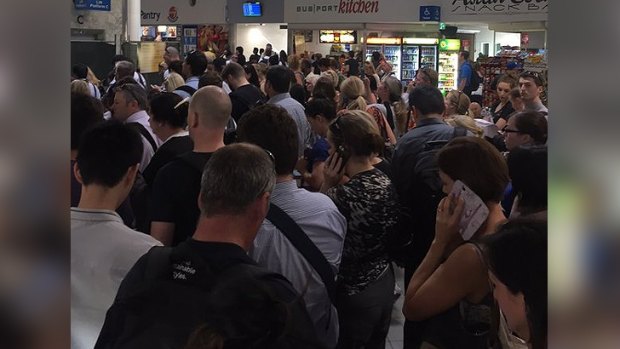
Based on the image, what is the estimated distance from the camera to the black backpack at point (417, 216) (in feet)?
10.7

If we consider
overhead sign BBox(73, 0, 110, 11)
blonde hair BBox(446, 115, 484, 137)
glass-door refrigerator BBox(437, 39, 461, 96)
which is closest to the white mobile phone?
blonde hair BBox(446, 115, 484, 137)

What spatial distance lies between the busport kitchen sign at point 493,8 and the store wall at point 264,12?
4.41 metres

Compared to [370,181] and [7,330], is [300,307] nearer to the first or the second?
[7,330]

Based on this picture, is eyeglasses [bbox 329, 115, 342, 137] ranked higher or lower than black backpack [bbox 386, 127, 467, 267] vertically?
higher

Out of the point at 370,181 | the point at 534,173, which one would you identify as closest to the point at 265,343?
the point at 534,173

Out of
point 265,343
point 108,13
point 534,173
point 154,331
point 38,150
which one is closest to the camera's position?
point 38,150

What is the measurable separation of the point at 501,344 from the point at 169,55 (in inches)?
345

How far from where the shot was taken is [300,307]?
160cm

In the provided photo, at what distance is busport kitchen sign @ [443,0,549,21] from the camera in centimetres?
1379

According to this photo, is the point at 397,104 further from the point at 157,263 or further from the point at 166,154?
the point at 157,263

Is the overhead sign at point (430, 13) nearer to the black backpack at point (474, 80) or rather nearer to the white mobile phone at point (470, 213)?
the black backpack at point (474, 80)

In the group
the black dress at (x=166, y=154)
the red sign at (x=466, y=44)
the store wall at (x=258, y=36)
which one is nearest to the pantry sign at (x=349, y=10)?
the red sign at (x=466, y=44)

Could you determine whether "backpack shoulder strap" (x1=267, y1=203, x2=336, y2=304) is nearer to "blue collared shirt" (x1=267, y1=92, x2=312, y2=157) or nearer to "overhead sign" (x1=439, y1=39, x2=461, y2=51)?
"blue collared shirt" (x1=267, y1=92, x2=312, y2=157)

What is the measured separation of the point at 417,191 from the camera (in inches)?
136
